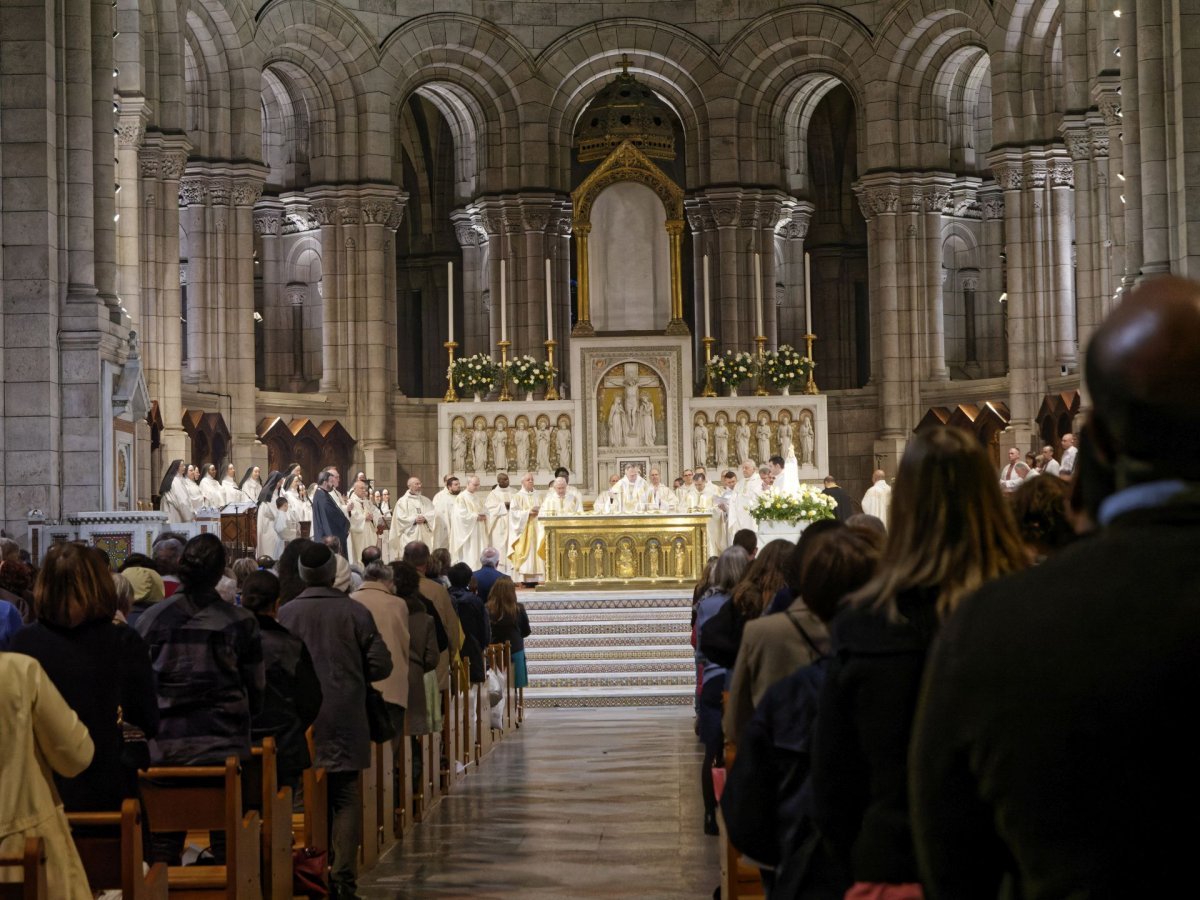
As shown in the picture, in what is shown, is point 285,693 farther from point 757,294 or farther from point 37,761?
point 757,294

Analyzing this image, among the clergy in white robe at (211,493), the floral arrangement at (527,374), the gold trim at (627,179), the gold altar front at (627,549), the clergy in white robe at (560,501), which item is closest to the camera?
the gold altar front at (627,549)

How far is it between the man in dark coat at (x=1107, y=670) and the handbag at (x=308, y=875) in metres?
5.66

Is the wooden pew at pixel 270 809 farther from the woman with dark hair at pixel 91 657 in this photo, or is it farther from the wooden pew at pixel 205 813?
the woman with dark hair at pixel 91 657

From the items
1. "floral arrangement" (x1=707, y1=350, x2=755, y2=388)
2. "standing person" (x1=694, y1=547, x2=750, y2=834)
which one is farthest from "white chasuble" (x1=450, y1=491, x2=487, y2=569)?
"standing person" (x1=694, y1=547, x2=750, y2=834)

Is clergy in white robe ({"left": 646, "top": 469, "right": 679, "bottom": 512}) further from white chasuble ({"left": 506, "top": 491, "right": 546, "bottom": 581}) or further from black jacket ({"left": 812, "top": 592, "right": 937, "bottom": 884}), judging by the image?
black jacket ({"left": 812, "top": 592, "right": 937, "bottom": 884})

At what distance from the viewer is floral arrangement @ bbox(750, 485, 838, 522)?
19047 mm

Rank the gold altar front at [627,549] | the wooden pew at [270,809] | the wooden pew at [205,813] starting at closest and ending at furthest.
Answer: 1. the wooden pew at [205,813]
2. the wooden pew at [270,809]
3. the gold altar front at [627,549]

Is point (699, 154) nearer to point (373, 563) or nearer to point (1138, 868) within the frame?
point (373, 563)

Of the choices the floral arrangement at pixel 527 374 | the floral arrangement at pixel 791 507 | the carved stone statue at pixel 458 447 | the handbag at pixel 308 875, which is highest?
the floral arrangement at pixel 527 374

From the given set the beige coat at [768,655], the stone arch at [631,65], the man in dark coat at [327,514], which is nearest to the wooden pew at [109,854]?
the beige coat at [768,655]

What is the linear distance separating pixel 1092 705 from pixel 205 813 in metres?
4.80

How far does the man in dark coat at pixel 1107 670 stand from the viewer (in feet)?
5.63

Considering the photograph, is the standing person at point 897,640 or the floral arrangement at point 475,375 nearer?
the standing person at point 897,640

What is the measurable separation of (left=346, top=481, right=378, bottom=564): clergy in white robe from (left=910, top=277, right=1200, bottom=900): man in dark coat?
21054mm
